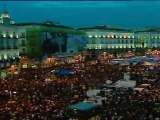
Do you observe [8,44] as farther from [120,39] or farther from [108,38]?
[120,39]

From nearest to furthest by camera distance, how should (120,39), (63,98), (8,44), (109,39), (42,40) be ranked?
1. (63,98)
2. (8,44)
3. (42,40)
4. (109,39)
5. (120,39)

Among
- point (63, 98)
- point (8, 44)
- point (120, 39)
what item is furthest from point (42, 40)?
point (63, 98)

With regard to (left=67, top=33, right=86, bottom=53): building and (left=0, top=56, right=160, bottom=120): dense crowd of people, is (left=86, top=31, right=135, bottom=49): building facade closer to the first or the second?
(left=67, top=33, right=86, bottom=53): building

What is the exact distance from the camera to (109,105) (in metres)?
35.9

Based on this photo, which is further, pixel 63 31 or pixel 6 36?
pixel 63 31

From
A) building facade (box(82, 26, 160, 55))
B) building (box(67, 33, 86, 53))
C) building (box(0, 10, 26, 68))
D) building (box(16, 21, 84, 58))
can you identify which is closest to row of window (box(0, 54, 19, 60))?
building (box(0, 10, 26, 68))

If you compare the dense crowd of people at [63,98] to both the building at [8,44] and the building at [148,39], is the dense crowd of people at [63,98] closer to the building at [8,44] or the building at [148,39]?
the building at [8,44]

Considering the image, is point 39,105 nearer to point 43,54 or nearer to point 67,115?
point 67,115

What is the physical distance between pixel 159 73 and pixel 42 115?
35.2m

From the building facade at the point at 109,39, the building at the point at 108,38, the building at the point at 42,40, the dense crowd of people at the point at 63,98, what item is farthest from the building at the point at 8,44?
the building at the point at 108,38

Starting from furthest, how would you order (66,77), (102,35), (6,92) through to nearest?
(102,35) → (66,77) → (6,92)

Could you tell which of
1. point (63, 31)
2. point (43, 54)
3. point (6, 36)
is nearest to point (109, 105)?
point (6, 36)

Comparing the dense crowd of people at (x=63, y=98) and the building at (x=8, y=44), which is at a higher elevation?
the building at (x=8, y=44)

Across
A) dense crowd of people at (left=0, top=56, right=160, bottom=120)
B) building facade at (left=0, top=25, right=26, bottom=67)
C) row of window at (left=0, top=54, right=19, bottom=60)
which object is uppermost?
building facade at (left=0, top=25, right=26, bottom=67)
